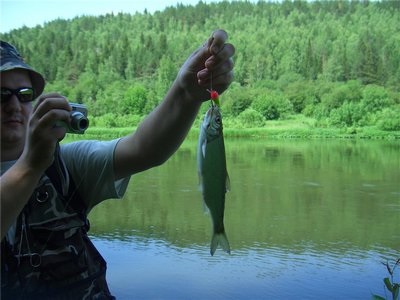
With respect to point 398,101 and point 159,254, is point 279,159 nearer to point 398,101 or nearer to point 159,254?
point 159,254

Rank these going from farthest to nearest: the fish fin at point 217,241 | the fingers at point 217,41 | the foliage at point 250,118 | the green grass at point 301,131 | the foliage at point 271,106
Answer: the foliage at point 271,106 < the green grass at point 301,131 < the foliage at point 250,118 < the fish fin at point 217,241 < the fingers at point 217,41

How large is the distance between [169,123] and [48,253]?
0.60 metres

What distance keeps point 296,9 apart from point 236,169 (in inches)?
3790

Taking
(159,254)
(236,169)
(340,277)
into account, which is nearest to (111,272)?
(159,254)

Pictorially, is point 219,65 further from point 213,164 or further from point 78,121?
point 78,121

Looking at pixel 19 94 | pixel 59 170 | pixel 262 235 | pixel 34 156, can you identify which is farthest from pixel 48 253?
pixel 262 235

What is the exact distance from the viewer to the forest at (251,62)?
190ft

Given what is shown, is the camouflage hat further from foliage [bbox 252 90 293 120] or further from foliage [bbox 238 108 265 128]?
foliage [bbox 252 90 293 120]

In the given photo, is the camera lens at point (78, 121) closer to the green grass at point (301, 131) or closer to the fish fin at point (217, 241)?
the fish fin at point (217, 241)

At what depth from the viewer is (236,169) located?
31875 millimetres

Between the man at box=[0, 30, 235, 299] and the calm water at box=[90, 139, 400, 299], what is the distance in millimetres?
10250

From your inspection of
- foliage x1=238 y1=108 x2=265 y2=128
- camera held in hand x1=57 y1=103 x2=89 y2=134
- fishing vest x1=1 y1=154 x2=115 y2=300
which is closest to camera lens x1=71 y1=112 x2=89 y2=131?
camera held in hand x1=57 y1=103 x2=89 y2=134

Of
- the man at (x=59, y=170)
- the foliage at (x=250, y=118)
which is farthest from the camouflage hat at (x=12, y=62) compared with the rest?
the foliage at (x=250, y=118)

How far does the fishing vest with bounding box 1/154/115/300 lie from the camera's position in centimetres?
159
